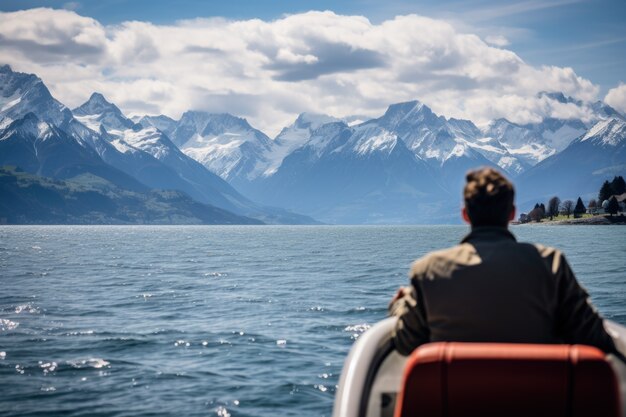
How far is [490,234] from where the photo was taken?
20.1 feet

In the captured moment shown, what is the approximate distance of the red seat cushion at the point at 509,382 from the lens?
4875mm

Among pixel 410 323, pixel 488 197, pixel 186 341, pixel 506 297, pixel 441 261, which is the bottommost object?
pixel 186 341

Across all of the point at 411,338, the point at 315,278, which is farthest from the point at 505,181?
the point at 315,278

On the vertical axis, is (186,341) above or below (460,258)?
below

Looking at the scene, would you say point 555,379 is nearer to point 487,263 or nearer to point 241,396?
point 487,263

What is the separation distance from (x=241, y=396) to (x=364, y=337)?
Answer: 1414cm

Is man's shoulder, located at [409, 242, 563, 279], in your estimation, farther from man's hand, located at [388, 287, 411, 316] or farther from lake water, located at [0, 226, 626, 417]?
lake water, located at [0, 226, 626, 417]

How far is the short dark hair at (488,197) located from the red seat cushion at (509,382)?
1.33 m

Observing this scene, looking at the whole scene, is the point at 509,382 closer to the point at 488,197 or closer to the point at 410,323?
the point at 410,323

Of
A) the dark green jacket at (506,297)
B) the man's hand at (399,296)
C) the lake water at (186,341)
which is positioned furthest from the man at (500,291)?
the lake water at (186,341)

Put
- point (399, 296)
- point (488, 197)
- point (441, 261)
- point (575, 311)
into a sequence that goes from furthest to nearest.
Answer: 1. point (399, 296)
2. point (488, 197)
3. point (441, 261)
4. point (575, 311)

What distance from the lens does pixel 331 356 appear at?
987 inches

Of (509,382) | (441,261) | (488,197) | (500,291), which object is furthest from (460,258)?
(509,382)

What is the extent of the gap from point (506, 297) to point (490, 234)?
62 centimetres
